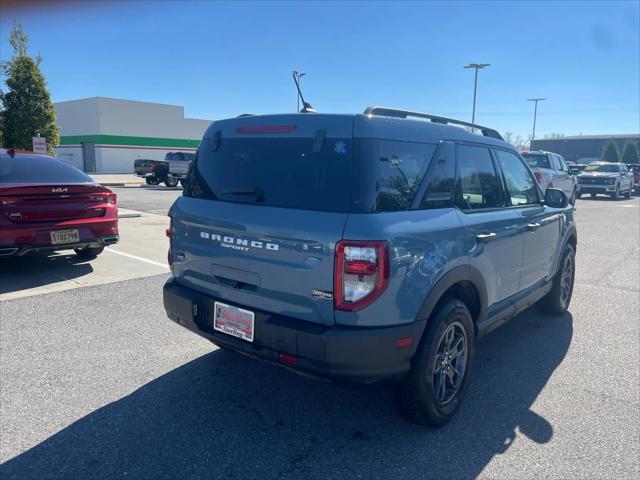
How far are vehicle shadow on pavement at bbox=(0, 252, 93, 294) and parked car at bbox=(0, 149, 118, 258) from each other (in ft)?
1.38

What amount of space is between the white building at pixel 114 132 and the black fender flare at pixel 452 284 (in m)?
49.9

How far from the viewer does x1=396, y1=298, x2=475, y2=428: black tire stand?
296 centimetres

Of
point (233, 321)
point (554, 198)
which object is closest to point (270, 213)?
point (233, 321)

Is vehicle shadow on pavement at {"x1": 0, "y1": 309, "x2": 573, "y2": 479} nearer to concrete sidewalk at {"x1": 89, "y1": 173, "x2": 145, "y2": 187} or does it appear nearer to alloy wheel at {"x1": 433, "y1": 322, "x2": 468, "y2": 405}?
alloy wheel at {"x1": 433, "y1": 322, "x2": 468, "y2": 405}

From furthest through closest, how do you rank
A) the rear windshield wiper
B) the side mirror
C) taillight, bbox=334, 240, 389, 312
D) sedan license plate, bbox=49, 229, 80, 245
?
sedan license plate, bbox=49, 229, 80, 245, the side mirror, the rear windshield wiper, taillight, bbox=334, 240, 389, 312

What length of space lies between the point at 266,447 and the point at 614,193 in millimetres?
25102

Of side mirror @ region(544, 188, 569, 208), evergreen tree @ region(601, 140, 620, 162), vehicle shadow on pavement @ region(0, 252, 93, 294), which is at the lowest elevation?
vehicle shadow on pavement @ region(0, 252, 93, 294)

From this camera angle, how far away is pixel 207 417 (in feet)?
10.6

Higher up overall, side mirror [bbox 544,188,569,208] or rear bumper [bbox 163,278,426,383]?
side mirror [bbox 544,188,569,208]

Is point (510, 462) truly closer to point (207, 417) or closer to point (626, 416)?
point (626, 416)

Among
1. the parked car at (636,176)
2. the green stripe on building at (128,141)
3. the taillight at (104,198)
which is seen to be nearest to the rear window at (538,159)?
the taillight at (104,198)

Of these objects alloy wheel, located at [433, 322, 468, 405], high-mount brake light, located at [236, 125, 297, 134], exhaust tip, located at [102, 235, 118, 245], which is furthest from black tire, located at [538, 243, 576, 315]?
exhaust tip, located at [102, 235, 118, 245]

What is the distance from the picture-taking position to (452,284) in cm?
310

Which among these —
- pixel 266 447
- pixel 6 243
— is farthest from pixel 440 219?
pixel 6 243
